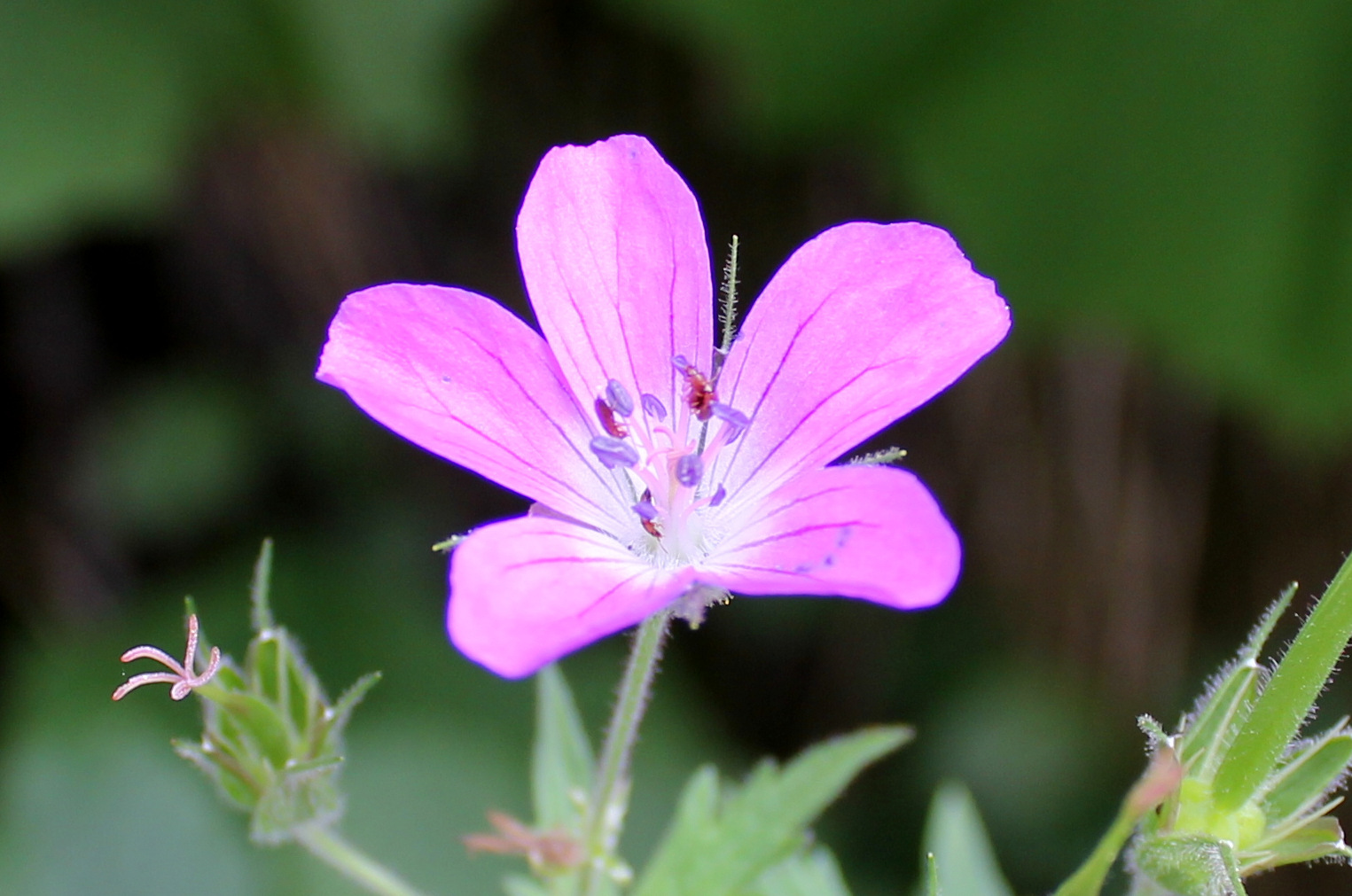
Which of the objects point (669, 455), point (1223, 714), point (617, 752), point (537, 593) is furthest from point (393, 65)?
point (1223, 714)

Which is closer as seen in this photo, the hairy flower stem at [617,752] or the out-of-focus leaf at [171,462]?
the hairy flower stem at [617,752]

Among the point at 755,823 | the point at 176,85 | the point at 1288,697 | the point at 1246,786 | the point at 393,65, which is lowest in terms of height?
the point at 755,823

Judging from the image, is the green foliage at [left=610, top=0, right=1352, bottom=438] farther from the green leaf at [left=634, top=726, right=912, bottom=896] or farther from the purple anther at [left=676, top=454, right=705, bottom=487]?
the green leaf at [left=634, top=726, right=912, bottom=896]

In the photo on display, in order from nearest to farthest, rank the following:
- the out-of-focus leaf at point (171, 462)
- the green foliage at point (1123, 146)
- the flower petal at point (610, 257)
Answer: the flower petal at point (610, 257)
the green foliage at point (1123, 146)
the out-of-focus leaf at point (171, 462)

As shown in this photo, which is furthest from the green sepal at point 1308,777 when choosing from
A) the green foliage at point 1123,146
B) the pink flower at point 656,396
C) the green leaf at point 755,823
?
the green foliage at point 1123,146

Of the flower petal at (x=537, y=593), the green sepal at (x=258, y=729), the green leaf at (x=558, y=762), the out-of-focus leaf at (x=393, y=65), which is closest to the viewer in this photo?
the flower petal at (x=537, y=593)

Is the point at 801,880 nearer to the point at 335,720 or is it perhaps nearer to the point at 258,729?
the point at 335,720

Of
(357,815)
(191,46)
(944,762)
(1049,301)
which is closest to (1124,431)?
(1049,301)

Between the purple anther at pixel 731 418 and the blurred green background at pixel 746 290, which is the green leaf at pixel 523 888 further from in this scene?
the blurred green background at pixel 746 290
